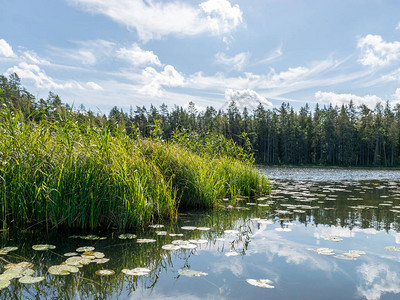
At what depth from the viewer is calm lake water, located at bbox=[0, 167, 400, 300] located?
252cm

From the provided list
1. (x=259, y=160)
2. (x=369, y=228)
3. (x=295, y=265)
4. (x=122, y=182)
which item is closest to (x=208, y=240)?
(x=295, y=265)

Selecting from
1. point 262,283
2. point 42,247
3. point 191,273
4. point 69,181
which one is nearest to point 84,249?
point 42,247

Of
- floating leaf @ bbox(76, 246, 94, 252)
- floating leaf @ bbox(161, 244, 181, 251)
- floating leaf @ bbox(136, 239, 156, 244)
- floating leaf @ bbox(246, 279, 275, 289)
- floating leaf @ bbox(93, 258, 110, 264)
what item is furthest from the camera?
floating leaf @ bbox(136, 239, 156, 244)

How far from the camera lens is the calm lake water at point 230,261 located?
252 centimetres

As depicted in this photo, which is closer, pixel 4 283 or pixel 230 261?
pixel 4 283

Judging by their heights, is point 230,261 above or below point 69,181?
below

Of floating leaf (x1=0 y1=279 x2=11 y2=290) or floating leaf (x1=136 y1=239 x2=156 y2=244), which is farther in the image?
floating leaf (x1=136 y1=239 x2=156 y2=244)

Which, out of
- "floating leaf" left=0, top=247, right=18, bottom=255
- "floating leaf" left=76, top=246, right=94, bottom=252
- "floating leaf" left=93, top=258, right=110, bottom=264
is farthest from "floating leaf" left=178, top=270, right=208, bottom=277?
"floating leaf" left=0, top=247, right=18, bottom=255

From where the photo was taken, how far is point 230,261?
327 cm

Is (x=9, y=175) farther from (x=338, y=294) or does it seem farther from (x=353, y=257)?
(x=353, y=257)

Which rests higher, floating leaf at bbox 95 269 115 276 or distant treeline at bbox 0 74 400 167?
distant treeline at bbox 0 74 400 167

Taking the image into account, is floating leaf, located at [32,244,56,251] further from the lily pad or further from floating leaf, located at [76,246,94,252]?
the lily pad

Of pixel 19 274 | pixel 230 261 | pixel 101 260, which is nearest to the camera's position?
pixel 19 274

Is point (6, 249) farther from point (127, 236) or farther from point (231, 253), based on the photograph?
point (231, 253)
